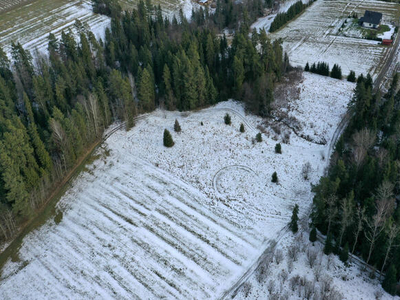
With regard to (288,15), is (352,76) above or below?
below

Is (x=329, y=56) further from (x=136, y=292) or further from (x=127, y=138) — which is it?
(x=136, y=292)

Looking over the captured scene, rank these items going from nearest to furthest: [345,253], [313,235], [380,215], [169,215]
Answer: [380,215]
[345,253]
[313,235]
[169,215]

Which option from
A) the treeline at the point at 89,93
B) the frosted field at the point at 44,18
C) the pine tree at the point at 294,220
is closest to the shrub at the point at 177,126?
the treeline at the point at 89,93

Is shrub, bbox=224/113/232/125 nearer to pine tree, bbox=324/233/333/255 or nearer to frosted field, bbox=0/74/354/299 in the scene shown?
frosted field, bbox=0/74/354/299

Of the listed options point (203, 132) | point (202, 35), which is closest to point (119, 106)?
point (203, 132)

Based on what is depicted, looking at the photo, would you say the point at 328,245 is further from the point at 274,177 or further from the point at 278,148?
the point at 278,148

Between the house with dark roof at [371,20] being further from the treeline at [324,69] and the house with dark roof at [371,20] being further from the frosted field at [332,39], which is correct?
the treeline at [324,69]

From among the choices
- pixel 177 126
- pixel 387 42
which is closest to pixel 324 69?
pixel 387 42
